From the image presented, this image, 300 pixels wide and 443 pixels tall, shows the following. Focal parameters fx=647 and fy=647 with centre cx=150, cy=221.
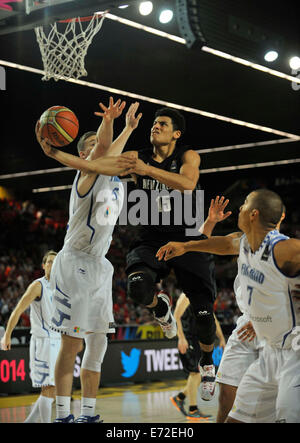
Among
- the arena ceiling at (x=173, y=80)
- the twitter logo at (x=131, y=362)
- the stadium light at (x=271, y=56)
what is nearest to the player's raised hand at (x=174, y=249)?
the arena ceiling at (x=173, y=80)

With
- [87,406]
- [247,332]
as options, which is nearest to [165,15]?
[247,332]

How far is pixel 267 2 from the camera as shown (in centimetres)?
871

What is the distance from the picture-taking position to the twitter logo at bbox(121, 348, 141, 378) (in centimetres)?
1184

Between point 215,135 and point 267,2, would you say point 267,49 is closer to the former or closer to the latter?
point 267,2

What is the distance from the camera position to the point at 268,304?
4.14 m

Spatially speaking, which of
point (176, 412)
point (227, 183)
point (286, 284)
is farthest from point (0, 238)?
point (286, 284)

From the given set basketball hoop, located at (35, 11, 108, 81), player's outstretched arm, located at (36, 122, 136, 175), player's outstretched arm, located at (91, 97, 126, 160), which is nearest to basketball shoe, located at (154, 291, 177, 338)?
player's outstretched arm, located at (36, 122, 136, 175)

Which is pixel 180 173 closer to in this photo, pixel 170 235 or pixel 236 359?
pixel 170 235

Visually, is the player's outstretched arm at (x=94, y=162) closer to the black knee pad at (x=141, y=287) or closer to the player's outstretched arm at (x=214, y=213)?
the black knee pad at (x=141, y=287)

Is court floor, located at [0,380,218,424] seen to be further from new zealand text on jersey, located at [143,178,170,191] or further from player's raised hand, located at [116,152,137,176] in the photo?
player's raised hand, located at [116,152,137,176]

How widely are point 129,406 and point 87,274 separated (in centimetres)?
422

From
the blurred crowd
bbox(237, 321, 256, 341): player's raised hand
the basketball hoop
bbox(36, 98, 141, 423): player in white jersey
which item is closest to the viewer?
bbox(237, 321, 256, 341): player's raised hand

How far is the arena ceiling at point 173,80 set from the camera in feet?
25.9

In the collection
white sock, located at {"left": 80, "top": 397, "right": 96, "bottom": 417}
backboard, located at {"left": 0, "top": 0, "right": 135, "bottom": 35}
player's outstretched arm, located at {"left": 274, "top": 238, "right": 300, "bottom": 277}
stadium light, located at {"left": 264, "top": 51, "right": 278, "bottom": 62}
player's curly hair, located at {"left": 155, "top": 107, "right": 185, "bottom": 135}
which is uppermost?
stadium light, located at {"left": 264, "top": 51, "right": 278, "bottom": 62}
